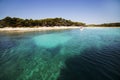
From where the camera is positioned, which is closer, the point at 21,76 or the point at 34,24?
the point at 21,76

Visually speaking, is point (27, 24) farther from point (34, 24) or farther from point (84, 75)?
point (84, 75)

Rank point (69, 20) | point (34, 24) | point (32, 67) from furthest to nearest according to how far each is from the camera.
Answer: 1. point (69, 20)
2. point (34, 24)
3. point (32, 67)

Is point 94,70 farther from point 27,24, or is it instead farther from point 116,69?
point 27,24

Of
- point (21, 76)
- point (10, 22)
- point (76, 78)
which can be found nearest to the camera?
point (76, 78)

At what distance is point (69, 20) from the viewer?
108 meters

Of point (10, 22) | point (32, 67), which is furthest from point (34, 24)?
point (32, 67)

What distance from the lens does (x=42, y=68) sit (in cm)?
786

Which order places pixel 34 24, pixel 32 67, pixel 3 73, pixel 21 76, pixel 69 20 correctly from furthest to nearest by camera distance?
pixel 69 20
pixel 34 24
pixel 32 67
pixel 3 73
pixel 21 76

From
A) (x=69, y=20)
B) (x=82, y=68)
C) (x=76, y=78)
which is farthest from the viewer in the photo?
(x=69, y=20)

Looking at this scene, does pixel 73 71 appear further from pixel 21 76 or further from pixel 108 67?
pixel 21 76

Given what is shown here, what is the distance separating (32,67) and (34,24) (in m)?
70.3

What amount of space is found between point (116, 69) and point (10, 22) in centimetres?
7371

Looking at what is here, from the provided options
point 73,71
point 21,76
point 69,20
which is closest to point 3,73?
point 21,76

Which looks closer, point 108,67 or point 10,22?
point 108,67
